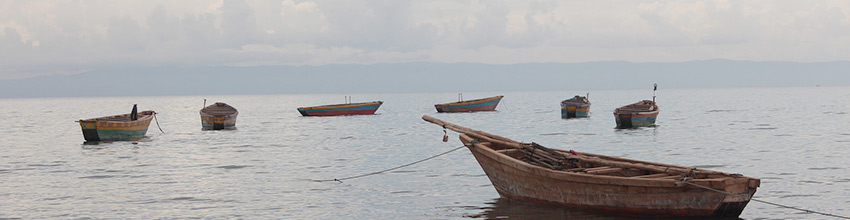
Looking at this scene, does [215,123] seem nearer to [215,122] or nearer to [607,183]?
[215,122]

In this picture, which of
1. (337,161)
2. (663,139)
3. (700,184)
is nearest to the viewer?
(700,184)

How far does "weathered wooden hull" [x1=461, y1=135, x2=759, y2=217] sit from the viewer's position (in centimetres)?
1212

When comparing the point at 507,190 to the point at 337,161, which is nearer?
the point at 507,190

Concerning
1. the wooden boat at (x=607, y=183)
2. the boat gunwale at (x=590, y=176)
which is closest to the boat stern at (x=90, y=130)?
the wooden boat at (x=607, y=183)

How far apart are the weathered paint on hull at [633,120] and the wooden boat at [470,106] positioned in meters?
34.5

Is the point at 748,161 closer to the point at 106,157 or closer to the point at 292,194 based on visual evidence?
the point at 292,194

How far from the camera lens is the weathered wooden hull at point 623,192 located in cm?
1212

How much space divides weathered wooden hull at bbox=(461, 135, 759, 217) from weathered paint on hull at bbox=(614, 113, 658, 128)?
97.1 ft

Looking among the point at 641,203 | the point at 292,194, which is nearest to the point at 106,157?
the point at 292,194

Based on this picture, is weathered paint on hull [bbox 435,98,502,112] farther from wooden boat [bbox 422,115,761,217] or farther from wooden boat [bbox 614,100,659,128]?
wooden boat [bbox 422,115,761,217]

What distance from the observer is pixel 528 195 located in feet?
49.0

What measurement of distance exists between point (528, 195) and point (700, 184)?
147 inches

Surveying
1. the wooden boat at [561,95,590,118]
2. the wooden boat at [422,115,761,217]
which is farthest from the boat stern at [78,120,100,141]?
the wooden boat at [561,95,590,118]

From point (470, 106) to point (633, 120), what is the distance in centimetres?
3765
